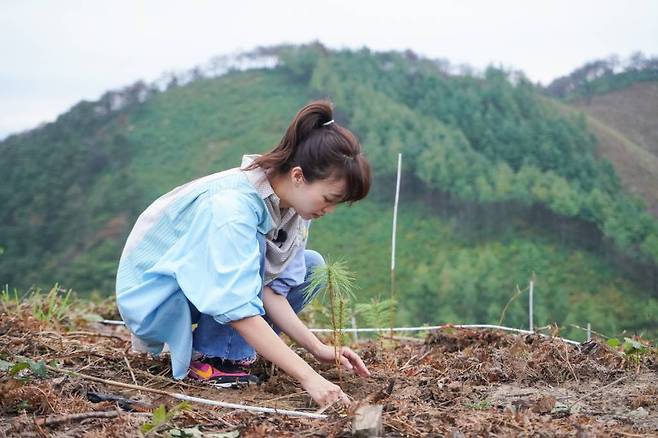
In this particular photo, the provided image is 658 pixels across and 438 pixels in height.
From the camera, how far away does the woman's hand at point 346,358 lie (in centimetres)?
239

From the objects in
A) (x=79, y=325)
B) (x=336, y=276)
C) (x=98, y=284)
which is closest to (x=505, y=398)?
(x=336, y=276)

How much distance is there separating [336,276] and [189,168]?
1462 centimetres

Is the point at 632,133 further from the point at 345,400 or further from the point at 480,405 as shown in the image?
the point at 345,400

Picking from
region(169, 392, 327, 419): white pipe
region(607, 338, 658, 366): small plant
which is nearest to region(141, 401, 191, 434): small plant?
region(169, 392, 327, 419): white pipe

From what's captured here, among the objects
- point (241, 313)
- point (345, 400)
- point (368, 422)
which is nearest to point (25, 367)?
point (241, 313)

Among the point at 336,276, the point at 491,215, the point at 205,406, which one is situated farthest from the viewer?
the point at 491,215

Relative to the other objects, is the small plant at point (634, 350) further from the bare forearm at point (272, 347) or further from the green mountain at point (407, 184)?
the green mountain at point (407, 184)

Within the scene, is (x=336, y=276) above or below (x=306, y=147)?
below

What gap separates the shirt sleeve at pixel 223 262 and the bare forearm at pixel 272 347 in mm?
34

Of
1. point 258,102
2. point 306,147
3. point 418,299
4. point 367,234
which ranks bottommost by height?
point 418,299

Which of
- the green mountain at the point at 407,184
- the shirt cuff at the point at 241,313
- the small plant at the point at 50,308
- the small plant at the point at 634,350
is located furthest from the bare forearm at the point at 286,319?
the green mountain at the point at 407,184

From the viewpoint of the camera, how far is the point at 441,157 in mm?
12680

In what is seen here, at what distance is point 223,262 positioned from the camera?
2057mm

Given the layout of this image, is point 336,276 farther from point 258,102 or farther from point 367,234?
point 258,102
